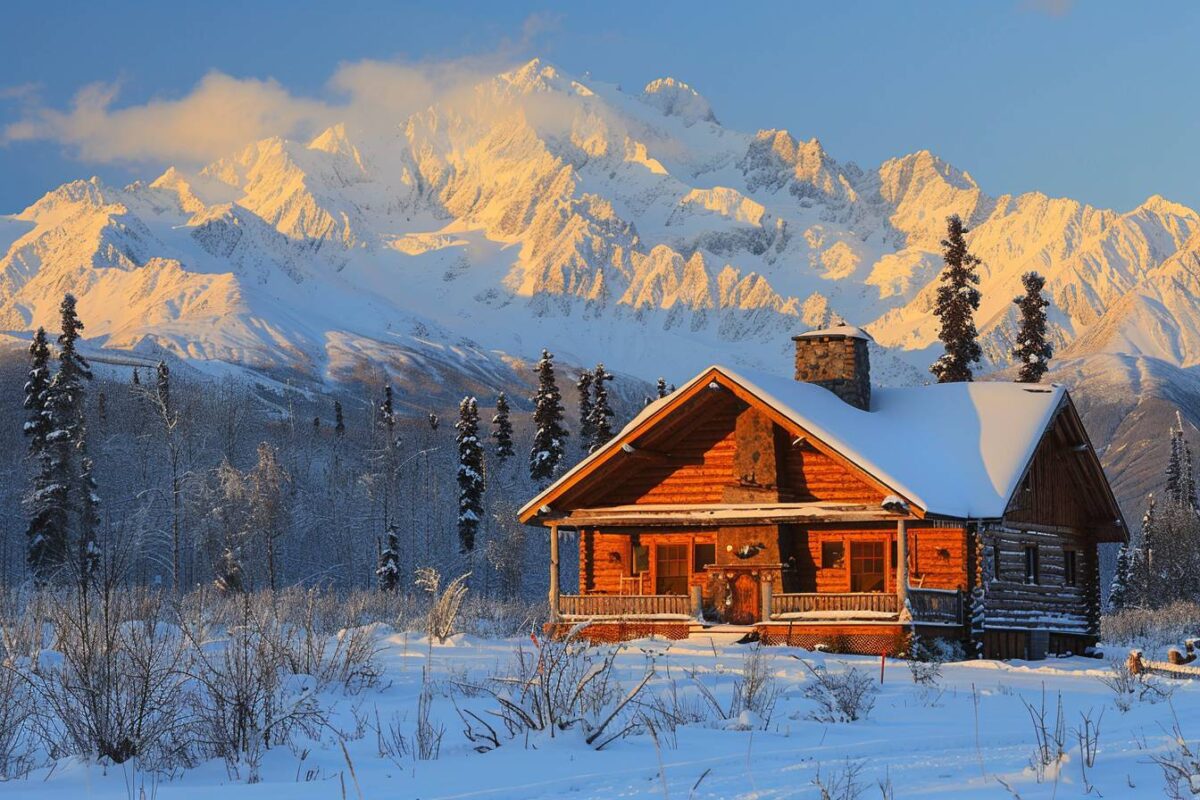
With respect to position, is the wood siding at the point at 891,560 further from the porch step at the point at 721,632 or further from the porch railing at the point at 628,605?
the porch railing at the point at 628,605

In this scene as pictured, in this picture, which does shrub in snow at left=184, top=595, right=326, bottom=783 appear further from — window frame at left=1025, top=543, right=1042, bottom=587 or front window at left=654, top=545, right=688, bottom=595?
window frame at left=1025, top=543, right=1042, bottom=587

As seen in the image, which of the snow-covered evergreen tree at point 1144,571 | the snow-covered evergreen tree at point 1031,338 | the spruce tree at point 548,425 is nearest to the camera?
the snow-covered evergreen tree at point 1031,338

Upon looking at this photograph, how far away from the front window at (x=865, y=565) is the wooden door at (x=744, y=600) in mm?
1980

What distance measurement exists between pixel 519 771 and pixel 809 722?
14.6 ft

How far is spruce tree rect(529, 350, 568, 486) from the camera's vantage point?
269 ft

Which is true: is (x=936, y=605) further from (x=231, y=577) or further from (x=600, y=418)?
(x=600, y=418)

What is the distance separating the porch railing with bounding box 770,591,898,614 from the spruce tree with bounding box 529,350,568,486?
5094cm

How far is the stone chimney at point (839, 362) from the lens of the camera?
115 ft

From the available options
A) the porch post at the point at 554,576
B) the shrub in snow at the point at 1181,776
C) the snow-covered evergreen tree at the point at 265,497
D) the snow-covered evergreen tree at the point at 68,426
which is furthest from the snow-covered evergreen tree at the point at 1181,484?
the shrub in snow at the point at 1181,776

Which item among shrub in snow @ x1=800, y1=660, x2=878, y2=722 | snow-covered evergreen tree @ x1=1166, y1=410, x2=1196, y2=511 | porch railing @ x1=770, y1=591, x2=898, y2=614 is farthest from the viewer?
snow-covered evergreen tree @ x1=1166, y1=410, x2=1196, y2=511

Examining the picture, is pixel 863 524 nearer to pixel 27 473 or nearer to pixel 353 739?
pixel 353 739

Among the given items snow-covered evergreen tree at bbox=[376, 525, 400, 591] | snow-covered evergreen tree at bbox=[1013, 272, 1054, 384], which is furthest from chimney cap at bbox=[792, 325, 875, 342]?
snow-covered evergreen tree at bbox=[376, 525, 400, 591]

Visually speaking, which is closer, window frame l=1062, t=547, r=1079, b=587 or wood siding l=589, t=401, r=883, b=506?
wood siding l=589, t=401, r=883, b=506

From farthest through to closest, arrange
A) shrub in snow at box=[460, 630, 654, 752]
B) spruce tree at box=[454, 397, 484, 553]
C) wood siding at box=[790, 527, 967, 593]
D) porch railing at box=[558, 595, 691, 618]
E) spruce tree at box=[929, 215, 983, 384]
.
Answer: spruce tree at box=[454, 397, 484, 553], spruce tree at box=[929, 215, 983, 384], porch railing at box=[558, 595, 691, 618], wood siding at box=[790, 527, 967, 593], shrub in snow at box=[460, 630, 654, 752]
